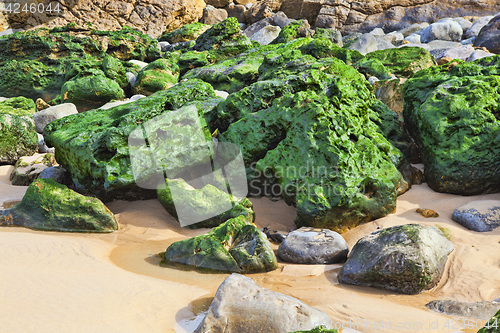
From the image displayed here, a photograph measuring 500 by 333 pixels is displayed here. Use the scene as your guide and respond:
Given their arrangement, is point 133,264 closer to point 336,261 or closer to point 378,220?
point 336,261

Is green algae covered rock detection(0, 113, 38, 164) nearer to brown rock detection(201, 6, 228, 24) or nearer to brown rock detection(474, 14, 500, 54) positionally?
brown rock detection(474, 14, 500, 54)

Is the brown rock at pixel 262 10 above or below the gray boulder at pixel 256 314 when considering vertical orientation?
above

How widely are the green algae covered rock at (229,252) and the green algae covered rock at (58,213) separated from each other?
1156 millimetres

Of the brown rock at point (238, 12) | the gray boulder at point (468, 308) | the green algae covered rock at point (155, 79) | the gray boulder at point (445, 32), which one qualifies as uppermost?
the brown rock at point (238, 12)

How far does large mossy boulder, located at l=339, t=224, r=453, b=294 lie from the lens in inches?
127

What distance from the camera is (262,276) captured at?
3.50 meters

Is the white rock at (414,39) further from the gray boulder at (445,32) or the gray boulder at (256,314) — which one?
the gray boulder at (256,314)

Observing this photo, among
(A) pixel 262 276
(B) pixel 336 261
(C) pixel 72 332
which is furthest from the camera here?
(B) pixel 336 261

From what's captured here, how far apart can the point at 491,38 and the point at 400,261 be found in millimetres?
12087

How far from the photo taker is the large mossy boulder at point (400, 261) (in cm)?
324

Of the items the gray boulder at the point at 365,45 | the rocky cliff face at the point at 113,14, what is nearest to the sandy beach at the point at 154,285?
the gray boulder at the point at 365,45

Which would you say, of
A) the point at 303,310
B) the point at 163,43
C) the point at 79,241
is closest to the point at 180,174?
the point at 79,241

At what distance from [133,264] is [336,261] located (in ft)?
6.35

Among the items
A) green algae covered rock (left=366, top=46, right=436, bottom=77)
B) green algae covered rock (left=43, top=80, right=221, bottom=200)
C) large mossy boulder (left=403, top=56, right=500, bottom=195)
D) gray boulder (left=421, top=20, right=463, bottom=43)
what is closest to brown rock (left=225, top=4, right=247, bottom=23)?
gray boulder (left=421, top=20, right=463, bottom=43)
